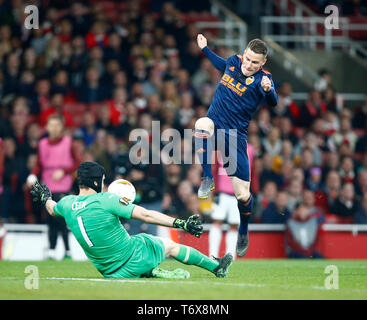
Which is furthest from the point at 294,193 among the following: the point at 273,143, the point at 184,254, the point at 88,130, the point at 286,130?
the point at 184,254

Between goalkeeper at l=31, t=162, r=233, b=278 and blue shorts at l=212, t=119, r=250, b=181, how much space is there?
1.95 m

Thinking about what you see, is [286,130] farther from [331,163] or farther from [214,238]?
[214,238]

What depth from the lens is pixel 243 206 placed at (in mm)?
11070

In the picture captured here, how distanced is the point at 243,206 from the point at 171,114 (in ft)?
18.1

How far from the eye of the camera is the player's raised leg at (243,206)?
10883mm

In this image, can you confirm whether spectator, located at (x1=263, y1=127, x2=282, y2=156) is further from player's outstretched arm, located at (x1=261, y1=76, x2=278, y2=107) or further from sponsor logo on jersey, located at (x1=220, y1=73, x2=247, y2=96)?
player's outstretched arm, located at (x1=261, y1=76, x2=278, y2=107)

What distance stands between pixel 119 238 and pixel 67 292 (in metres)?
1.06

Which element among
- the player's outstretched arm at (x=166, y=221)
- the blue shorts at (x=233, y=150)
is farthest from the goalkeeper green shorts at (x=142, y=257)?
the blue shorts at (x=233, y=150)

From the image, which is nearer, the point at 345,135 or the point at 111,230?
the point at 111,230

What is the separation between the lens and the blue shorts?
10.6 meters

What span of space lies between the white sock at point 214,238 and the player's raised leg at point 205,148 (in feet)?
13.1

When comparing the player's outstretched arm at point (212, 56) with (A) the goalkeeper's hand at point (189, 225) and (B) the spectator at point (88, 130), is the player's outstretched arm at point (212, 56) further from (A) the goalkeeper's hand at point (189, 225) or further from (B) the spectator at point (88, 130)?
(B) the spectator at point (88, 130)

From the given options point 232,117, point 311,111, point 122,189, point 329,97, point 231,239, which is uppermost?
point 329,97
